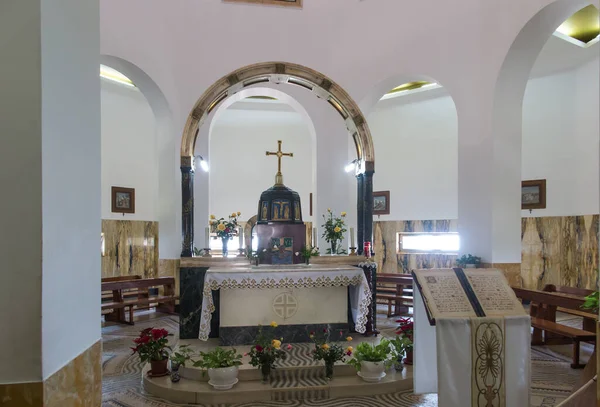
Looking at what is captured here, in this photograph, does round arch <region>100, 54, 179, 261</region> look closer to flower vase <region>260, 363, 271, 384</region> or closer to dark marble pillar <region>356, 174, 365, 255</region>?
dark marble pillar <region>356, 174, 365, 255</region>

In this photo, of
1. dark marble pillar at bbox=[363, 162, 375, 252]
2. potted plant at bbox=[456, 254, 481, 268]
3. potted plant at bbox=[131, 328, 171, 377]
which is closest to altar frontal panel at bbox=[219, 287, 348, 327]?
potted plant at bbox=[131, 328, 171, 377]

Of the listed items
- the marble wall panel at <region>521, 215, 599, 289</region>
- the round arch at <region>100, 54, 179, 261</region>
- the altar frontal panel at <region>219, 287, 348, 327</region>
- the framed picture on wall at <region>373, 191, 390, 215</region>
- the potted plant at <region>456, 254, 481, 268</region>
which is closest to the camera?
the altar frontal panel at <region>219, 287, 348, 327</region>

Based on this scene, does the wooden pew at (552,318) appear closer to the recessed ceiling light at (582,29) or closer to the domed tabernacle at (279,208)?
the domed tabernacle at (279,208)

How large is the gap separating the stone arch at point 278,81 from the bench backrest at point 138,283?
10.3 ft

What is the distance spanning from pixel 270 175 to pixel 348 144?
17.3ft

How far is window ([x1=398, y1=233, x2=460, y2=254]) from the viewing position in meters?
12.8

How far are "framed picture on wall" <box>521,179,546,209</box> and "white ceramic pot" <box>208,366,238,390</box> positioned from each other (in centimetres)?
910

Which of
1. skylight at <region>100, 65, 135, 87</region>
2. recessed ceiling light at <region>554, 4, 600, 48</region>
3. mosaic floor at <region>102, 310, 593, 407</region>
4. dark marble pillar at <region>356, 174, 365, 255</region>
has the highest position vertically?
recessed ceiling light at <region>554, 4, 600, 48</region>

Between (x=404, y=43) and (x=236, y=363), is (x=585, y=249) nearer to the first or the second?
(x=404, y=43)

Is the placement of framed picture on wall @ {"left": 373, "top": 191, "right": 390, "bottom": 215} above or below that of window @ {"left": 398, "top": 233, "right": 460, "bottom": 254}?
above

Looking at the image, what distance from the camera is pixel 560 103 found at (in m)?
11.1

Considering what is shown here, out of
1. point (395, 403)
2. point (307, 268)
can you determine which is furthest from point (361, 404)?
point (307, 268)

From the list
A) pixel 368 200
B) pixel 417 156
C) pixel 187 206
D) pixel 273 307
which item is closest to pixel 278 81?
pixel 368 200

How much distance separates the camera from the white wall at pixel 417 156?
12.9 metres
